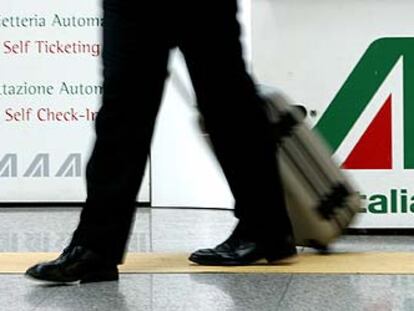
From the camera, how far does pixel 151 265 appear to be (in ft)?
9.86

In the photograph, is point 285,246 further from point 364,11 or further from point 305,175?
point 364,11

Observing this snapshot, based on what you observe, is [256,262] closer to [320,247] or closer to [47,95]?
[320,247]

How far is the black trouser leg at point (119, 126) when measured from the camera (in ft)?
8.89

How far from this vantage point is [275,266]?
296cm

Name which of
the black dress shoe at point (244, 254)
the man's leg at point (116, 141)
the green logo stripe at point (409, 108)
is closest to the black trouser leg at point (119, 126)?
the man's leg at point (116, 141)

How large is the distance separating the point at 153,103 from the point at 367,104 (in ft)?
3.36

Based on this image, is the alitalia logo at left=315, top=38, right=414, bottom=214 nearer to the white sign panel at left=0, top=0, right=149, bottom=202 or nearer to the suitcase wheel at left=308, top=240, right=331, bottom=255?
the suitcase wheel at left=308, top=240, right=331, bottom=255

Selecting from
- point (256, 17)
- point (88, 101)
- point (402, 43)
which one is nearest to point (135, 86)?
point (256, 17)

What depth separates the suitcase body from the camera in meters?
3.05

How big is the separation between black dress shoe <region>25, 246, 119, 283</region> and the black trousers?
0.03 meters

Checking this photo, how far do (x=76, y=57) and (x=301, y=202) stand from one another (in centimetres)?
173

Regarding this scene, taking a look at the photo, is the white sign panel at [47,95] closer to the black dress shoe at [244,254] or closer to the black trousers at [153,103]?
the black dress shoe at [244,254]

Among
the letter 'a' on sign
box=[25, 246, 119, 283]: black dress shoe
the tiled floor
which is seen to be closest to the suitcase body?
the tiled floor

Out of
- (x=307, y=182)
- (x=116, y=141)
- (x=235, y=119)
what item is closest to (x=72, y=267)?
(x=116, y=141)
